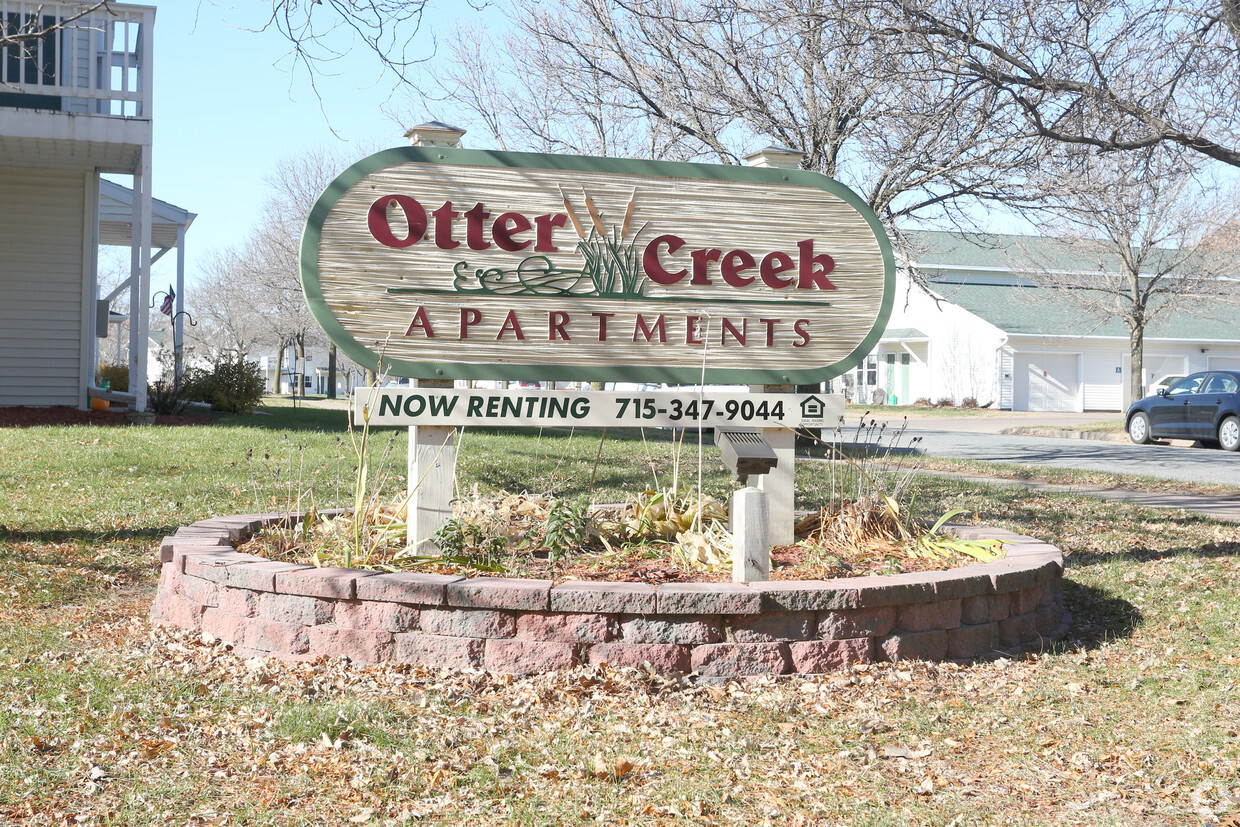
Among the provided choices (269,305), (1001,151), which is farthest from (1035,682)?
(269,305)

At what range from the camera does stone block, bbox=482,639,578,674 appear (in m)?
4.36

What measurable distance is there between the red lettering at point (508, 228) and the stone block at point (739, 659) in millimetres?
2379

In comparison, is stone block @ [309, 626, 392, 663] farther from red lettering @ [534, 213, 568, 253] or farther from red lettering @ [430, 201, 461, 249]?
red lettering @ [534, 213, 568, 253]

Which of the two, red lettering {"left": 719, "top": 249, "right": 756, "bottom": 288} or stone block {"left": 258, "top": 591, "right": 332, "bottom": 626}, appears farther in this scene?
red lettering {"left": 719, "top": 249, "right": 756, "bottom": 288}

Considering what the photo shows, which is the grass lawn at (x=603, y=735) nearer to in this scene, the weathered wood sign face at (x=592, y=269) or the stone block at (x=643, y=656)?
the stone block at (x=643, y=656)

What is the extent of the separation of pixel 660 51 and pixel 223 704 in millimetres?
10121

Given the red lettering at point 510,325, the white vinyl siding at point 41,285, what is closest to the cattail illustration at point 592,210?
the red lettering at point 510,325

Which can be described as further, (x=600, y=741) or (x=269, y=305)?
(x=269, y=305)

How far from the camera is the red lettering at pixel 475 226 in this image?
5.46 meters

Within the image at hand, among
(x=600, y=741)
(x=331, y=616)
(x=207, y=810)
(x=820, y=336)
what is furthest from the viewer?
(x=820, y=336)

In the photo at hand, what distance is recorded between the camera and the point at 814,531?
20.3 feet

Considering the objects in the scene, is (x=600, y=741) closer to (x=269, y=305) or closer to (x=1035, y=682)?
(x=1035, y=682)

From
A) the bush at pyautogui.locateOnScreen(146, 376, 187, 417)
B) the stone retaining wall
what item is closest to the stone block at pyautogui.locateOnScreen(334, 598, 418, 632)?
the stone retaining wall

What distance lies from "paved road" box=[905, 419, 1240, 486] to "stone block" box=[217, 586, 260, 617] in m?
8.48
